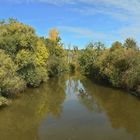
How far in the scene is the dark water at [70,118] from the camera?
19219 millimetres

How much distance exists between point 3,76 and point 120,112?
1206cm

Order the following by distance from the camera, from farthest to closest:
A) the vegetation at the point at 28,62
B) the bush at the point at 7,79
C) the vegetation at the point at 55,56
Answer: the vegetation at the point at 55,56 < the vegetation at the point at 28,62 < the bush at the point at 7,79

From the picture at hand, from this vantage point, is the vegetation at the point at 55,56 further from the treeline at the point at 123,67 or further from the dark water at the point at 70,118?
the dark water at the point at 70,118

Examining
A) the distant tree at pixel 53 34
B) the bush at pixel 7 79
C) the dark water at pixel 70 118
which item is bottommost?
the dark water at pixel 70 118

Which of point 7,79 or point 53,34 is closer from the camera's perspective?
point 7,79

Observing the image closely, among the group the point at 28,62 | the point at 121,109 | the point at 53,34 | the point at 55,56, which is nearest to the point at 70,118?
the point at 121,109

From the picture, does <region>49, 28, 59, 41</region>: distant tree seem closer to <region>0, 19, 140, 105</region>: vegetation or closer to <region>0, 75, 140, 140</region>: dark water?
<region>0, 19, 140, 105</region>: vegetation

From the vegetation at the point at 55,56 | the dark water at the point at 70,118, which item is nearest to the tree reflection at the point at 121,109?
the dark water at the point at 70,118

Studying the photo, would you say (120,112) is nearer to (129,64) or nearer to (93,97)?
(93,97)

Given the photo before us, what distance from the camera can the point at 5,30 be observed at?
40188 mm

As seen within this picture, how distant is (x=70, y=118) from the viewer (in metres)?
23.9

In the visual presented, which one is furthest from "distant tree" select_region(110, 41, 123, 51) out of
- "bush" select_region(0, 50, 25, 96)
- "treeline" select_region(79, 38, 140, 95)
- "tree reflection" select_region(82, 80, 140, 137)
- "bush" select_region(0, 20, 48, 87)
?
"bush" select_region(0, 50, 25, 96)

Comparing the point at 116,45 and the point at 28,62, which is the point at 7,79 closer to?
the point at 28,62

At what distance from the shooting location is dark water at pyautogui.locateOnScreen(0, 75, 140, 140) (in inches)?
757
